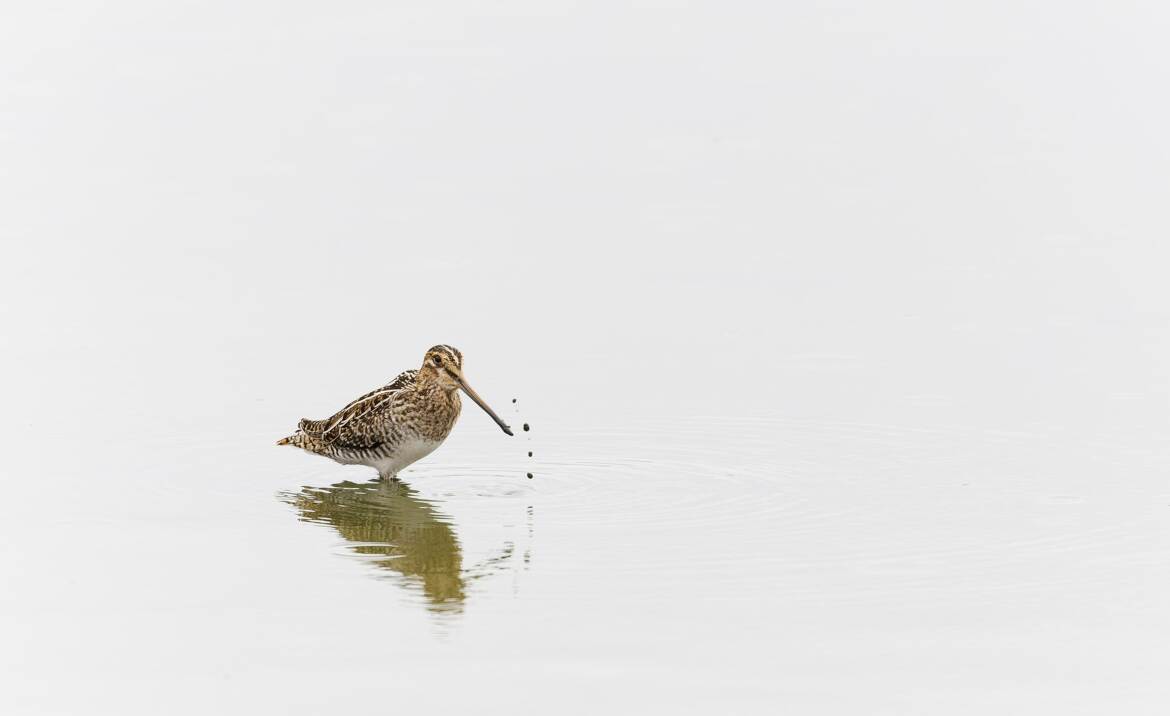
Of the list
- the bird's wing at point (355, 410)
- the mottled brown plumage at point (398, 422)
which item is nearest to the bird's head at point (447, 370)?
the mottled brown plumage at point (398, 422)

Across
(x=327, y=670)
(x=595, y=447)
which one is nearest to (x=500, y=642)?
(x=327, y=670)

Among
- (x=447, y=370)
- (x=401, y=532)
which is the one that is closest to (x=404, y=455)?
(x=447, y=370)

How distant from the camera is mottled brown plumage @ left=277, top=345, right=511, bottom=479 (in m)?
16.0

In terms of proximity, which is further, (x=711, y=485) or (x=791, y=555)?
(x=711, y=485)

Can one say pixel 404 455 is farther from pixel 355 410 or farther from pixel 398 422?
pixel 355 410

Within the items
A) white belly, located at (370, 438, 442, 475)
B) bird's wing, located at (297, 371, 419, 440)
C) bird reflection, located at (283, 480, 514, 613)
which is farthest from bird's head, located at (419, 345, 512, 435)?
bird reflection, located at (283, 480, 514, 613)

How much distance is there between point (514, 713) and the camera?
9805 mm

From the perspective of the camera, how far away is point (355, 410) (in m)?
16.5

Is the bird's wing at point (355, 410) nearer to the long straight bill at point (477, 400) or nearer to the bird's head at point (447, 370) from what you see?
the bird's head at point (447, 370)

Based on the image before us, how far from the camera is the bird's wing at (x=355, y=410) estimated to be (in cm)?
1641

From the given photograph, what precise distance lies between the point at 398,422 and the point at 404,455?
307mm

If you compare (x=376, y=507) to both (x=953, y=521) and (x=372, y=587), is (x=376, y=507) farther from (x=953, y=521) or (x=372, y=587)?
(x=953, y=521)

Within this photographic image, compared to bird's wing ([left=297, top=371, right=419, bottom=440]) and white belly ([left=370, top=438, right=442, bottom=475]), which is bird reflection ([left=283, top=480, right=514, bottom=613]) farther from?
bird's wing ([left=297, top=371, right=419, bottom=440])

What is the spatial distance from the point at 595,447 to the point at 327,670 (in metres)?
6.24
